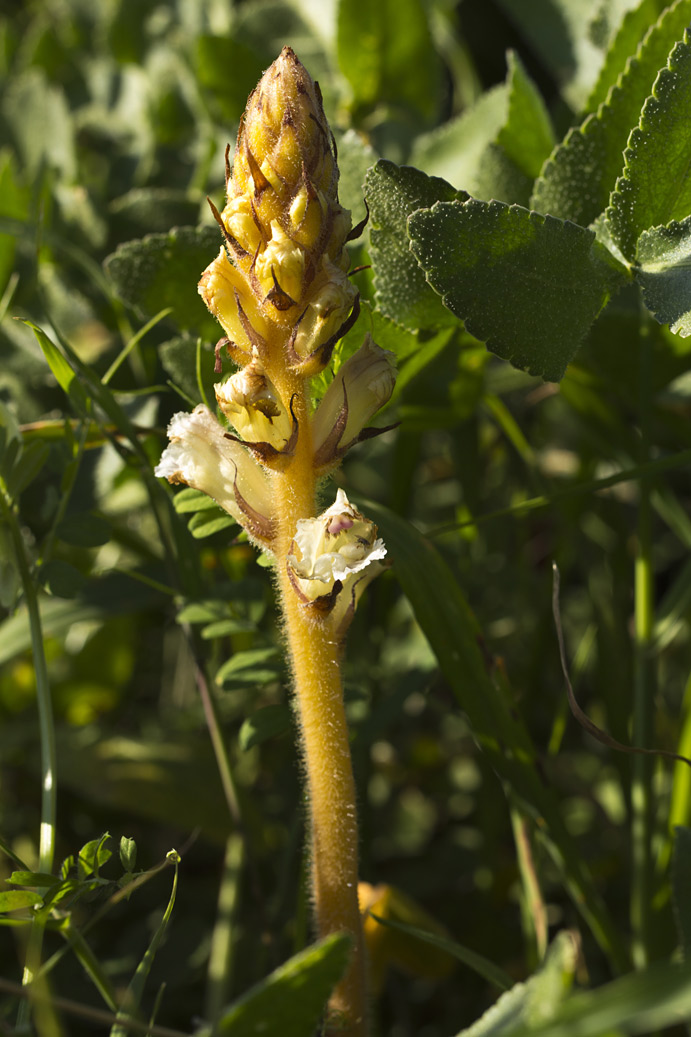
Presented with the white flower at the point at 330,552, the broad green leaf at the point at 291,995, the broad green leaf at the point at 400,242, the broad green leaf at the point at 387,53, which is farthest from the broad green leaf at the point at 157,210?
the broad green leaf at the point at 291,995

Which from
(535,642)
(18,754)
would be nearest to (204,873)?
(18,754)

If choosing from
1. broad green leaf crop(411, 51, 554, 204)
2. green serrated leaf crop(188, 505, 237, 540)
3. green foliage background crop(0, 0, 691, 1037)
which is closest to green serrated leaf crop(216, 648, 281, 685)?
green foliage background crop(0, 0, 691, 1037)

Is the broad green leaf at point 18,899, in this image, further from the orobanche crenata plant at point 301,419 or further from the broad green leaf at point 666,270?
the broad green leaf at point 666,270

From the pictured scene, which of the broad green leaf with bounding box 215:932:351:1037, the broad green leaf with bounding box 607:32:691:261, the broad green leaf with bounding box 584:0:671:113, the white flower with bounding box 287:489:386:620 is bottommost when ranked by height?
the broad green leaf with bounding box 215:932:351:1037

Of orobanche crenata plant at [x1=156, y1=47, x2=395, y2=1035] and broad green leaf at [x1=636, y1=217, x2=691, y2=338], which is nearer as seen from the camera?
orobanche crenata plant at [x1=156, y1=47, x2=395, y2=1035]

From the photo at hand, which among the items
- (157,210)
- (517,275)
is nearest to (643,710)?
(517,275)

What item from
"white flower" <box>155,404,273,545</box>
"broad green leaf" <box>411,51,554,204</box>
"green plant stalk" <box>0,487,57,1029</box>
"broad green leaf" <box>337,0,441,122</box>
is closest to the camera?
"green plant stalk" <box>0,487,57,1029</box>

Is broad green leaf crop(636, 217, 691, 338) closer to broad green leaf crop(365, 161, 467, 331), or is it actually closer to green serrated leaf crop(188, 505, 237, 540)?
broad green leaf crop(365, 161, 467, 331)

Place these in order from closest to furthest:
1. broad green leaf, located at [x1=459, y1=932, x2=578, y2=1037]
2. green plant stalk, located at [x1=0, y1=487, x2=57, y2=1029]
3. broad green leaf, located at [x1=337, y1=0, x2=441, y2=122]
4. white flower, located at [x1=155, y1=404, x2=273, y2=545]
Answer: broad green leaf, located at [x1=459, y1=932, x2=578, y2=1037]
green plant stalk, located at [x1=0, y1=487, x2=57, y2=1029]
white flower, located at [x1=155, y1=404, x2=273, y2=545]
broad green leaf, located at [x1=337, y1=0, x2=441, y2=122]
